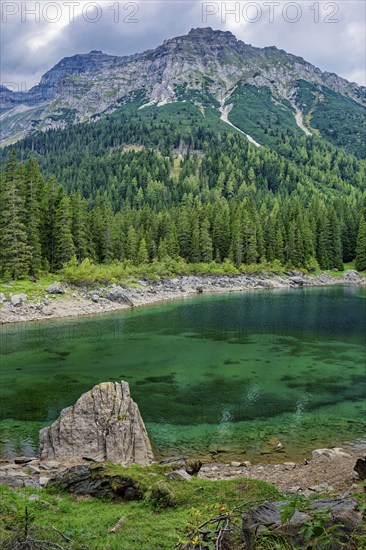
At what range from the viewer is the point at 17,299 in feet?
187

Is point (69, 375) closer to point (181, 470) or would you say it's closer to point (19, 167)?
point (181, 470)

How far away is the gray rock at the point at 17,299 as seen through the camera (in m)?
56.2

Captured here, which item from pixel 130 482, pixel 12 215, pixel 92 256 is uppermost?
pixel 12 215

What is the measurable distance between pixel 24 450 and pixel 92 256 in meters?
70.2

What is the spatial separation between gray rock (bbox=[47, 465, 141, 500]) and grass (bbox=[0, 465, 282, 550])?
274mm

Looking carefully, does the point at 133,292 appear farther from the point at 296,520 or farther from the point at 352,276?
the point at 296,520

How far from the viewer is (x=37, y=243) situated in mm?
70250

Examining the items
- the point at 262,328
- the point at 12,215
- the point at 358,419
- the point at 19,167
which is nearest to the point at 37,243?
the point at 12,215

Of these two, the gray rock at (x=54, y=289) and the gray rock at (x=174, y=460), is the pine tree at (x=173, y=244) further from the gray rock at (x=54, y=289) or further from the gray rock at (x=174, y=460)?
the gray rock at (x=174, y=460)

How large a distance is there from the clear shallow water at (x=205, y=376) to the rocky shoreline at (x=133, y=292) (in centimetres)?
419

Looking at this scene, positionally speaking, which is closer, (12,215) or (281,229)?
(12,215)

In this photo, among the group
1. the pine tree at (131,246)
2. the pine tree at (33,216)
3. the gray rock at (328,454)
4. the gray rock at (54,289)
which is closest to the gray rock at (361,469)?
the gray rock at (328,454)

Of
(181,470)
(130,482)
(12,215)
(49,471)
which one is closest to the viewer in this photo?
(130,482)

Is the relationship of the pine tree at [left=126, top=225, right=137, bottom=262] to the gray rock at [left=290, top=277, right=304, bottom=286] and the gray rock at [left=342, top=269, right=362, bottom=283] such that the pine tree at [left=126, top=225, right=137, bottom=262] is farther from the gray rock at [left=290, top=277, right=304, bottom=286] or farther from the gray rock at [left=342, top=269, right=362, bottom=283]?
the gray rock at [left=342, top=269, right=362, bottom=283]
